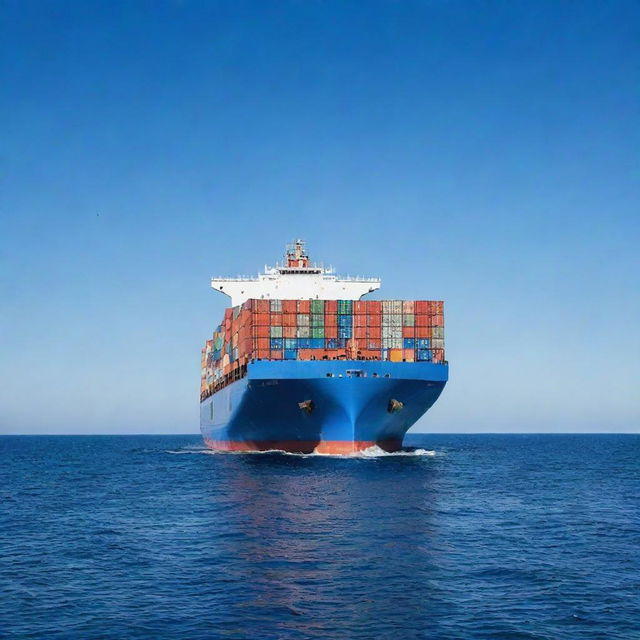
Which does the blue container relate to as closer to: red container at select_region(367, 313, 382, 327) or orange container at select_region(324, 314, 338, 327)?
orange container at select_region(324, 314, 338, 327)

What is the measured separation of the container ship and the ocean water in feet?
40.8

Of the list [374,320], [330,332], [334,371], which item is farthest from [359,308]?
[334,371]

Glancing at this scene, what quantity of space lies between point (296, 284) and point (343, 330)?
21615mm

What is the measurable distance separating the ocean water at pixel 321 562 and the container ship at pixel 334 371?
40.8 feet

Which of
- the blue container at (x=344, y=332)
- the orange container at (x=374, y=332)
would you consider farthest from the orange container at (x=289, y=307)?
the orange container at (x=374, y=332)

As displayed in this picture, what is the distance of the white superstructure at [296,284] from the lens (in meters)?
83.1

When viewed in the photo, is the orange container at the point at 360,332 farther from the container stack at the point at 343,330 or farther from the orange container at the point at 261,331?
the orange container at the point at 261,331

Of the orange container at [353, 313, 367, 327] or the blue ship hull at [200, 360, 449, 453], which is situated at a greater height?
the orange container at [353, 313, 367, 327]

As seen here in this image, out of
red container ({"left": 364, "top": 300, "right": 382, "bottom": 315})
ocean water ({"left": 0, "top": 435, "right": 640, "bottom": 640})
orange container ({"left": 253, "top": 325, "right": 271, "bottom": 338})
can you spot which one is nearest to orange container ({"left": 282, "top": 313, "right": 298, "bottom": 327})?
orange container ({"left": 253, "top": 325, "right": 271, "bottom": 338})

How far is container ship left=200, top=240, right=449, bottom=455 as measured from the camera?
5791 centimetres

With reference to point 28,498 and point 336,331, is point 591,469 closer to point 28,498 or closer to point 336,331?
point 336,331

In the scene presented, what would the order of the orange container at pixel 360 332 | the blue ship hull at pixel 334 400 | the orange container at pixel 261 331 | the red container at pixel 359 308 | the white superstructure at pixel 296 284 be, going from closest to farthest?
the blue ship hull at pixel 334 400, the orange container at pixel 261 331, the orange container at pixel 360 332, the red container at pixel 359 308, the white superstructure at pixel 296 284

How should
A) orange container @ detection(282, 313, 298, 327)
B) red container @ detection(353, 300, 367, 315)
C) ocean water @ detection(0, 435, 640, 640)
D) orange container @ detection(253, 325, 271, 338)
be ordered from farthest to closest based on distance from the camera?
1. red container @ detection(353, 300, 367, 315)
2. orange container @ detection(282, 313, 298, 327)
3. orange container @ detection(253, 325, 271, 338)
4. ocean water @ detection(0, 435, 640, 640)

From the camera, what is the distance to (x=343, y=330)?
62500 mm
